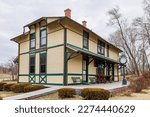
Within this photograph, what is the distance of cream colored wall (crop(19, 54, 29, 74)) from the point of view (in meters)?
20.4

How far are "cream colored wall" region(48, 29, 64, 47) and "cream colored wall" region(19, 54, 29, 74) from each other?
447cm

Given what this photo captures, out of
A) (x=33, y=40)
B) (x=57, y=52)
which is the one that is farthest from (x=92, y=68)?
(x=33, y=40)

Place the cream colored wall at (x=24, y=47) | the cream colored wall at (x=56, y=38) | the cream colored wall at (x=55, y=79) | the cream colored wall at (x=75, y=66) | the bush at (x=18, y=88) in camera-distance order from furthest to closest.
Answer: the cream colored wall at (x=24, y=47)
the cream colored wall at (x=56, y=38)
the cream colored wall at (x=75, y=66)
the cream colored wall at (x=55, y=79)
the bush at (x=18, y=88)

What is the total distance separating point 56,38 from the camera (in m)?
16.7

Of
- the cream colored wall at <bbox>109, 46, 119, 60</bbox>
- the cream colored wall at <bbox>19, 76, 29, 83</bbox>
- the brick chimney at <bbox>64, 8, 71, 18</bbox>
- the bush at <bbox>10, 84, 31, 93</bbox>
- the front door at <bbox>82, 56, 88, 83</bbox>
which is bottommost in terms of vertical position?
the bush at <bbox>10, 84, 31, 93</bbox>

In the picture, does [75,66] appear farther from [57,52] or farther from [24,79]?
[24,79]

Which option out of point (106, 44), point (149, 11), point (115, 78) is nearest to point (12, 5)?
point (106, 44)

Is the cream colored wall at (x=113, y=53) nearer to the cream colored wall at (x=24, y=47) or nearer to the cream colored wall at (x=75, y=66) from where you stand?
the cream colored wall at (x=75, y=66)

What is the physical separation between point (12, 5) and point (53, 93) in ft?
28.9

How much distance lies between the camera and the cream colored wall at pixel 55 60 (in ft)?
52.5

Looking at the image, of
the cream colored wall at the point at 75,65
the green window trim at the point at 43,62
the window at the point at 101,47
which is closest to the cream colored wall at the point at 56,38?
the green window trim at the point at 43,62

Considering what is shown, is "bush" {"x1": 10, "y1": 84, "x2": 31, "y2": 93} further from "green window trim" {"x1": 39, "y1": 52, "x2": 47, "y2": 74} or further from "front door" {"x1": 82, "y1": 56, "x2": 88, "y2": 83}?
"front door" {"x1": 82, "y1": 56, "x2": 88, "y2": 83}

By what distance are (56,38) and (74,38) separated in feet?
5.51

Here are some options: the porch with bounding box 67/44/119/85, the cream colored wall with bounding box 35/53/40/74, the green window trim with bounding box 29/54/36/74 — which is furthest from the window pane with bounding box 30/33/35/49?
the porch with bounding box 67/44/119/85
